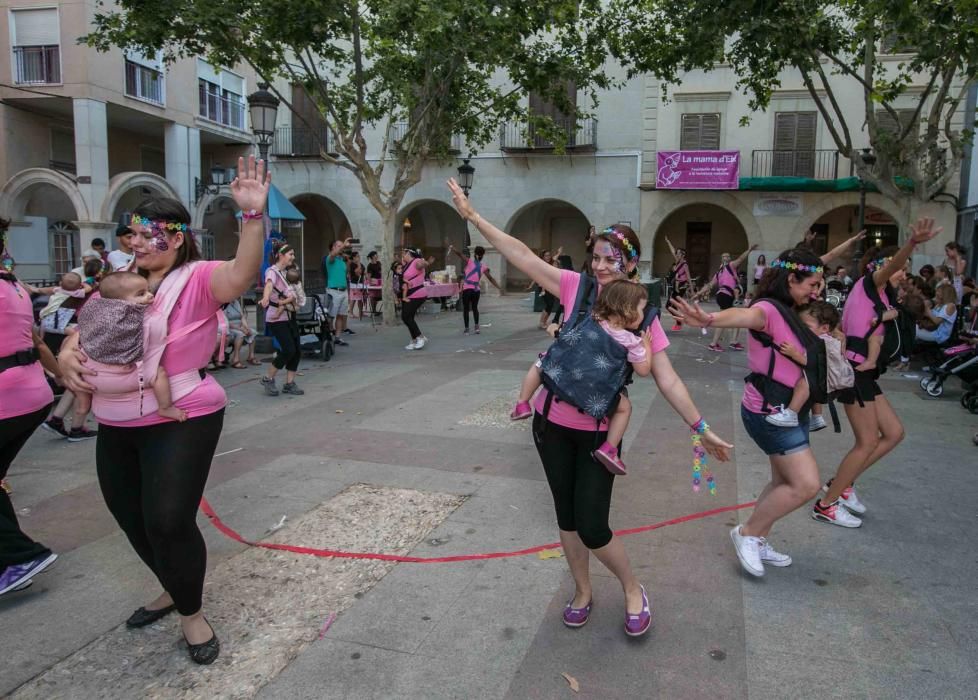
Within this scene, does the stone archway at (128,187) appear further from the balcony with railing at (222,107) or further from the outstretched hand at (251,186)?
the outstretched hand at (251,186)

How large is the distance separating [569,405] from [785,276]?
156cm

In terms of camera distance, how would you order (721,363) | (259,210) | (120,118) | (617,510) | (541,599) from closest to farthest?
(259,210)
(541,599)
(617,510)
(721,363)
(120,118)

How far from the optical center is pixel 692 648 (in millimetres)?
3209

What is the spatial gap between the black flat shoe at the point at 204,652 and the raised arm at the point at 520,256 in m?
2.06

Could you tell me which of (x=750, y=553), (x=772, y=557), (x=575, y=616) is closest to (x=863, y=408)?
(x=772, y=557)

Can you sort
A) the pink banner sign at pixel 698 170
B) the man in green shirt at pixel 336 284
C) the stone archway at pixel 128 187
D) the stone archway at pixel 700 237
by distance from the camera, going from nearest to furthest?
the man in green shirt at pixel 336 284 → the stone archway at pixel 128 187 → the pink banner sign at pixel 698 170 → the stone archway at pixel 700 237

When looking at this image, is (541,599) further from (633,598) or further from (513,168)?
(513,168)

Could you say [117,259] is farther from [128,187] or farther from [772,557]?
[128,187]

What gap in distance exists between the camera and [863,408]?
4629 millimetres

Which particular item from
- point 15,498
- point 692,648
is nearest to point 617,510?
point 692,648

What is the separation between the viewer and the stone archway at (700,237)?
2683cm

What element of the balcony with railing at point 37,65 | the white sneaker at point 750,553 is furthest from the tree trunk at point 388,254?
the white sneaker at point 750,553

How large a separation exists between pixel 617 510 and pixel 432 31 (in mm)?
9891

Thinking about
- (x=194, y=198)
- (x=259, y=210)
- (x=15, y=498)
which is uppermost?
(x=194, y=198)
